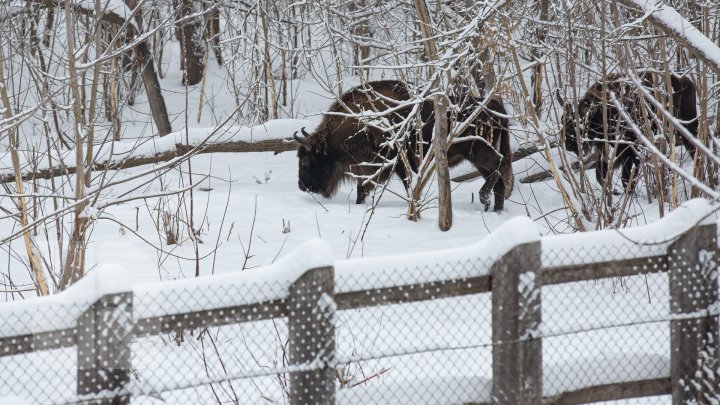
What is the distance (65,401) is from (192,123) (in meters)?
13.1

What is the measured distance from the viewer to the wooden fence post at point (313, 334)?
3.51 metres

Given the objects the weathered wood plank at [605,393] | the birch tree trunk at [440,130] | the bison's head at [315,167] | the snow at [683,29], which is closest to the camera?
the weathered wood plank at [605,393]

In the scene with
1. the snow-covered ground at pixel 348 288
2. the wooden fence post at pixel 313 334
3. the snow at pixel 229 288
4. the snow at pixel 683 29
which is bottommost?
the snow-covered ground at pixel 348 288

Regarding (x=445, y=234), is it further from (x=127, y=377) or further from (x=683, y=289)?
(x=127, y=377)

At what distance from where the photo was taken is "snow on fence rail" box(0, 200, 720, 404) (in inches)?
128

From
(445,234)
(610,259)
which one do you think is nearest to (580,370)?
(610,259)

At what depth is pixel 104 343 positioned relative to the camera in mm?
3234

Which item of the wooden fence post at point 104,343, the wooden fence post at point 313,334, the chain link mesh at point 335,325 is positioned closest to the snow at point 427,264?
the chain link mesh at point 335,325

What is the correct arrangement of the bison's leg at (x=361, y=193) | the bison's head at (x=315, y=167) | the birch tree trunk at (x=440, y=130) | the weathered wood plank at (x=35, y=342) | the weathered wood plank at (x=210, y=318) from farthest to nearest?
the bison's head at (x=315, y=167) < the bison's leg at (x=361, y=193) < the birch tree trunk at (x=440, y=130) < the weathered wood plank at (x=210, y=318) < the weathered wood plank at (x=35, y=342)

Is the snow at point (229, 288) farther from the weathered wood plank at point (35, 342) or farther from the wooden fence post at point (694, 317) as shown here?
the wooden fence post at point (694, 317)

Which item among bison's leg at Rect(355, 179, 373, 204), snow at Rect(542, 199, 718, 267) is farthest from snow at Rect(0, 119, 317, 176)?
snow at Rect(542, 199, 718, 267)

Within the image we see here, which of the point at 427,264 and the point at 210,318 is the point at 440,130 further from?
the point at 210,318

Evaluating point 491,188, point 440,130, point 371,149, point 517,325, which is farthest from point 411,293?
point 371,149

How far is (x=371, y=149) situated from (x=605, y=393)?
265 inches
